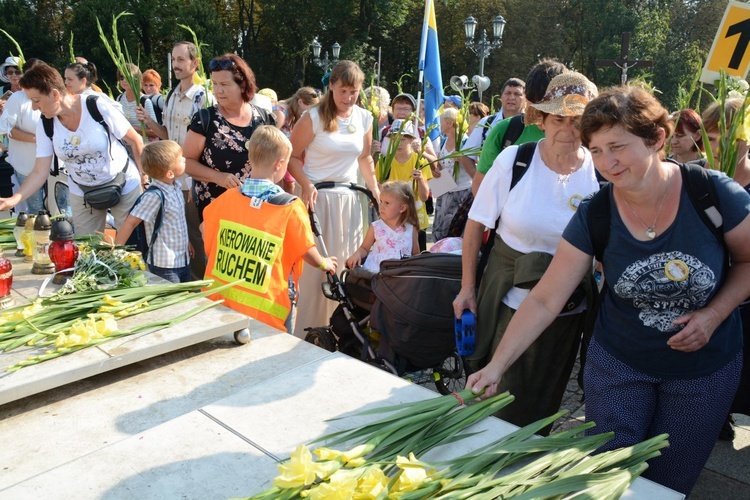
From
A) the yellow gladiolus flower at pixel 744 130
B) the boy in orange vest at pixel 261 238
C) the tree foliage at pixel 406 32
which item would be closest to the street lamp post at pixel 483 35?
the tree foliage at pixel 406 32

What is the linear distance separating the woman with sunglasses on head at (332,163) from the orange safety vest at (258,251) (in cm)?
118

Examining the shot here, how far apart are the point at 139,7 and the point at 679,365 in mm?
33854

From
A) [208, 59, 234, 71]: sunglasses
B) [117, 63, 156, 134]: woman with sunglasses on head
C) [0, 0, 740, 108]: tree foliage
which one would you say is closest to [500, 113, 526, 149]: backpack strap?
[208, 59, 234, 71]: sunglasses

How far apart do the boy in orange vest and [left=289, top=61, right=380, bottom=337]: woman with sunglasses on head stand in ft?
3.63

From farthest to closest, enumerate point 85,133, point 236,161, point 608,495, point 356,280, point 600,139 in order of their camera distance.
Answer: point 85,133 → point 236,161 → point 356,280 → point 600,139 → point 608,495

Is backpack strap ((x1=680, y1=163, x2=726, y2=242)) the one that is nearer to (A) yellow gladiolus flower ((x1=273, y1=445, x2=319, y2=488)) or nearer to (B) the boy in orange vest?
(A) yellow gladiolus flower ((x1=273, y1=445, x2=319, y2=488))

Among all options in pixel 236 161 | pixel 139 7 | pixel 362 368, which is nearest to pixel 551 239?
pixel 362 368

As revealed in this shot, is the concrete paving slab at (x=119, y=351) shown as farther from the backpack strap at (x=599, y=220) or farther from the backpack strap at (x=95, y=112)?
the backpack strap at (x=95, y=112)

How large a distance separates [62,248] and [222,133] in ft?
4.67

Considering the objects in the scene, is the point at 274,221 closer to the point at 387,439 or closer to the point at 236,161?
the point at 236,161

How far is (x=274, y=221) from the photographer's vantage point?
317 cm

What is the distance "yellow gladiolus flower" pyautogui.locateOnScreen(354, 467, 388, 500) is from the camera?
1363 millimetres

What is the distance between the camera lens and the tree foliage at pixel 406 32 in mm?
31938

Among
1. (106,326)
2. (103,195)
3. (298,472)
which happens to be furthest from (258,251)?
(103,195)
